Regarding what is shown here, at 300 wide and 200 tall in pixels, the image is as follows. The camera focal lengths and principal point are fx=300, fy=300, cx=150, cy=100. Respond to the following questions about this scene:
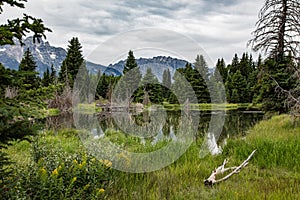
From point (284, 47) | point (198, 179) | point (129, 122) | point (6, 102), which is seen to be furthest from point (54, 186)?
point (284, 47)

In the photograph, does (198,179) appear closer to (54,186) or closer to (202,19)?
(54,186)

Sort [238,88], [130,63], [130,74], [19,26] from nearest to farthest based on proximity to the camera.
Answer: [19,26]
[130,63]
[130,74]
[238,88]

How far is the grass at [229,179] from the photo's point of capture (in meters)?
4.20

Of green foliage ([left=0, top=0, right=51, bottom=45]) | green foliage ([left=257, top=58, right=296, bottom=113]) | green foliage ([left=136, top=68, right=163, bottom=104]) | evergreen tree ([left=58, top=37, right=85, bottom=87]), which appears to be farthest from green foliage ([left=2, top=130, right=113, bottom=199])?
evergreen tree ([left=58, top=37, right=85, bottom=87])

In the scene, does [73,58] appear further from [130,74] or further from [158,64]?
[158,64]

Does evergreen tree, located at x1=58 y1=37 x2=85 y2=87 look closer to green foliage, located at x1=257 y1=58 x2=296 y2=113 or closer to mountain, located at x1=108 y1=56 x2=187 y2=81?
green foliage, located at x1=257 y1=58 x2=296 y2=113

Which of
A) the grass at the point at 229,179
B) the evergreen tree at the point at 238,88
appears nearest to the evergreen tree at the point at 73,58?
the evergreen tree at the point at 238,88

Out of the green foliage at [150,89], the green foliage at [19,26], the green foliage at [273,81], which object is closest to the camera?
the green foliage at [19,26]

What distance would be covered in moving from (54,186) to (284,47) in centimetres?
1457

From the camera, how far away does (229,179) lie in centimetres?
514

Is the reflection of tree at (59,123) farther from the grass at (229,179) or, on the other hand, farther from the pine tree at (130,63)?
the grass at (229,179)

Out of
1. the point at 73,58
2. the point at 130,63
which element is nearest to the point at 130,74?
the point at 130,63

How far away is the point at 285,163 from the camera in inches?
229

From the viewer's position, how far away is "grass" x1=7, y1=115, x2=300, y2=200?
13.8 ft
